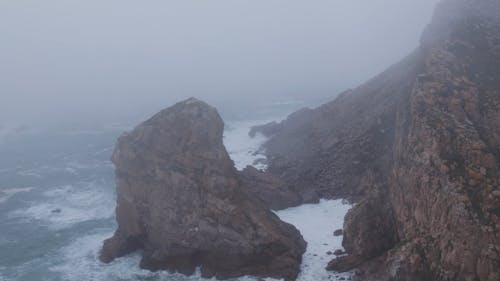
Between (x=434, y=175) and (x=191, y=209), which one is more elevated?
(x=434, y=175)

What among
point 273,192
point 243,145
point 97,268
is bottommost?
point 97,268

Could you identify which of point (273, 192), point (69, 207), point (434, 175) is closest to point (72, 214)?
point (69, 207)

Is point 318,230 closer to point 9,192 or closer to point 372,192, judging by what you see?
point 372,192

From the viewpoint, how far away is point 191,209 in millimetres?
36562

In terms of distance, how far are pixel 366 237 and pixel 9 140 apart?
216ft

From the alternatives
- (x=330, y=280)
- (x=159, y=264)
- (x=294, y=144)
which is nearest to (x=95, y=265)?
(x=159, y=264)

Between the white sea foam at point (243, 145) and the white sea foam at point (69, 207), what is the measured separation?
48.6 feet

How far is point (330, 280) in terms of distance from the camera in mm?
32875

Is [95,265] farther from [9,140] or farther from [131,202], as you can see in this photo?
[9,140]

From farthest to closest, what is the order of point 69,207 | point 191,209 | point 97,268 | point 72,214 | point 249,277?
point 69,207, point 72,214, point 97,268, point 191,209, point 249,277

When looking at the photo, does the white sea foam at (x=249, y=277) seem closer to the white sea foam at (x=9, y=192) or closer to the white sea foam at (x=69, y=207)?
the white sea foam at (x=69, y=207)

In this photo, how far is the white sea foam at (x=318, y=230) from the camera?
112 ft

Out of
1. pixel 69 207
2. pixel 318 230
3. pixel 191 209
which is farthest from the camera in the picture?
pixel 69 207

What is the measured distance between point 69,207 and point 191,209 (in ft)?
66.8
